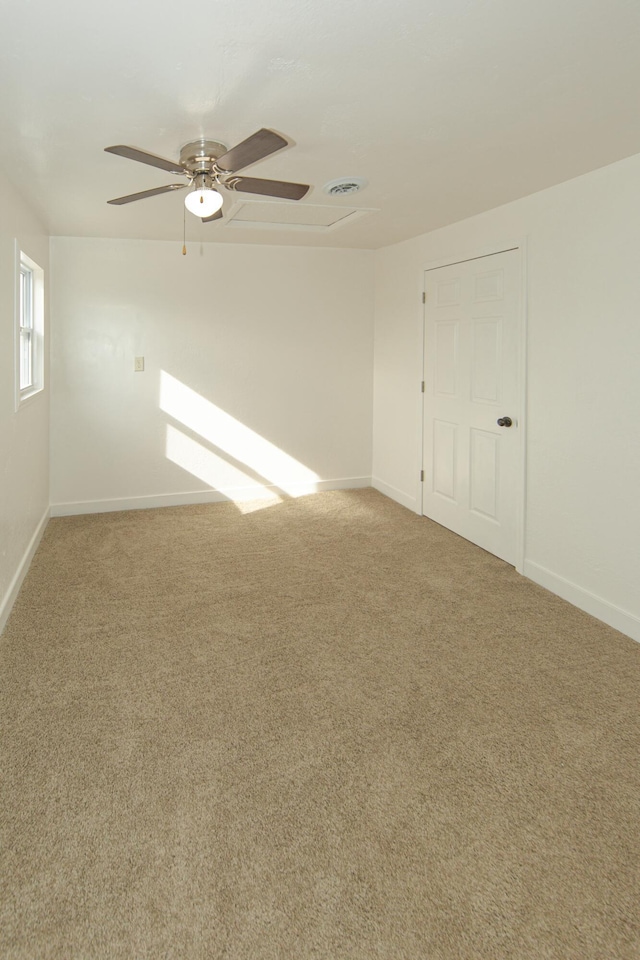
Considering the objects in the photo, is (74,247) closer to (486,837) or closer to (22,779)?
(22,779)

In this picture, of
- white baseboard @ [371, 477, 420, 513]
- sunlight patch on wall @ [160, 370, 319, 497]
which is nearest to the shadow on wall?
sunlight patch on wall @ [160, 370, 319, 497]

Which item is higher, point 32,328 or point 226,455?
point 32,328

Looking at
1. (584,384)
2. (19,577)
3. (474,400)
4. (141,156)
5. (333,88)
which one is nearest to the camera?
(333,88)

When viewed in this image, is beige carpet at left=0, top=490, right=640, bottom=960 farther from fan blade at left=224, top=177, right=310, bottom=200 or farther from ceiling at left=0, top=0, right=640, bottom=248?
ceiling at left=0, top=0, right=640, bottom=248

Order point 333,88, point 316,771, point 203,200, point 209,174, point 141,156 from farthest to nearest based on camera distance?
point 209,174 < point 203,200 < point 141,156 < point 333,88 < point 316,771

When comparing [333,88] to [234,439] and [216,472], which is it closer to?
[234,439]

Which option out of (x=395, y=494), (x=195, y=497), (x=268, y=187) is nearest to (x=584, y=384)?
(x=268, y=187)

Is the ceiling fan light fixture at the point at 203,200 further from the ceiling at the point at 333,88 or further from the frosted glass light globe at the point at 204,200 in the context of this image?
the ceiling at the point at 333,88

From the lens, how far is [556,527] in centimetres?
352

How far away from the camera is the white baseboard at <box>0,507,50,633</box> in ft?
10.3

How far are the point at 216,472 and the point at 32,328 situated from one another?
6.18 feet

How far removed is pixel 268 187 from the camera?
9.10 feet

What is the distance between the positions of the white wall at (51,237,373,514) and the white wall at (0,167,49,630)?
2.25 feet

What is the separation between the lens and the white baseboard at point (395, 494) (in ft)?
17.3
